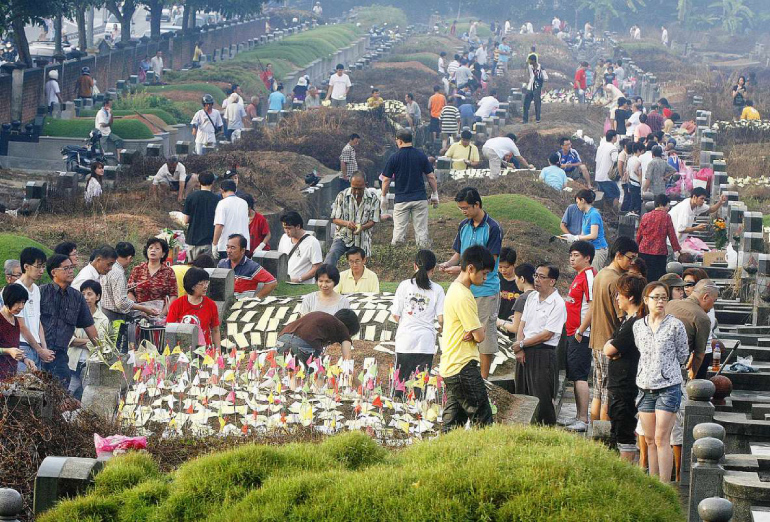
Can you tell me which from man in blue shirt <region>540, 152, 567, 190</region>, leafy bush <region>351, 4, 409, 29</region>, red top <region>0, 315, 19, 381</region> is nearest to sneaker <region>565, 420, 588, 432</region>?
red top <region>0, 315, 19, 381</region>

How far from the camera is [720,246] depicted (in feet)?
72.8

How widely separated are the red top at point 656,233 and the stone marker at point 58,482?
10.5 meters

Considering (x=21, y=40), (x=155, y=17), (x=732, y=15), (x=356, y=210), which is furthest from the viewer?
(x=732, y=15)

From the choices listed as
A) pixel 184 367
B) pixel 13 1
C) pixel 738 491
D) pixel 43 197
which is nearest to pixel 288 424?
pixel 184 367

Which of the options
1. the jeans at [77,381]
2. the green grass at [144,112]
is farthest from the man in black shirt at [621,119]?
the jeans at [77,381]

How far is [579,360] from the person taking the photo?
13297 mm

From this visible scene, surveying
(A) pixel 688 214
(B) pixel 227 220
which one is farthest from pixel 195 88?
(B) pixel 227 220

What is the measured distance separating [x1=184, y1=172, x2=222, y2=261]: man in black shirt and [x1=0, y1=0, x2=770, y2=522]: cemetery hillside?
5cm

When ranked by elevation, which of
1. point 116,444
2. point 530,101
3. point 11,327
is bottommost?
point 116,444

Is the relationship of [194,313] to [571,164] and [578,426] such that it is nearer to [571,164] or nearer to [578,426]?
[578,426]

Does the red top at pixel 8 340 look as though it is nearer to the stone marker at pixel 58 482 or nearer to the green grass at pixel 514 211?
the stone marker at pixel 58 482

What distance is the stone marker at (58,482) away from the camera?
905 centimetres

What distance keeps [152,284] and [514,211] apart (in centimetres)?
936

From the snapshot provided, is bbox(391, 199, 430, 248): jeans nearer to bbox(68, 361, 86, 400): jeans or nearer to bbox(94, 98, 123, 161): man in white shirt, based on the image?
bbox(68, 361, 86, 400): jeans
